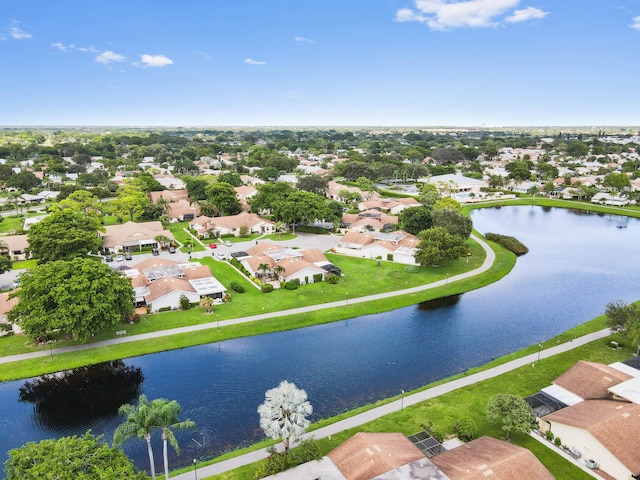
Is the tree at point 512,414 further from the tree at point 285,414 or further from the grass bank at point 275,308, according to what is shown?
the grass bank at point 275,308

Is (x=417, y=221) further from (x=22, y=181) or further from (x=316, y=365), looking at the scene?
(x=22, y=181)

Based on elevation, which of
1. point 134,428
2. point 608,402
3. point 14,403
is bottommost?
point 14,403

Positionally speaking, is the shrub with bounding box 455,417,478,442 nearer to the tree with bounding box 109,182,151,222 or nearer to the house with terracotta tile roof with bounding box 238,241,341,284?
the house with terracotta tile roof with bounding box 238,241,341,284

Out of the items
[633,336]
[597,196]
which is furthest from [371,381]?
[597,196]

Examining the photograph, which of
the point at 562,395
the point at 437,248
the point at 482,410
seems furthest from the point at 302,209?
the point at 562,395

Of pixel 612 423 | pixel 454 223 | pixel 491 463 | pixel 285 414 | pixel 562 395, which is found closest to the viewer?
pixel 491 463

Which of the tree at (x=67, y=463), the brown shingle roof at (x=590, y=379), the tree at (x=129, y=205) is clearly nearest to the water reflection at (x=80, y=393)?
the tree at (x=67, y=463)

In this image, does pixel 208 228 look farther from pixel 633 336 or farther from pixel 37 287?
pixel 633 336
